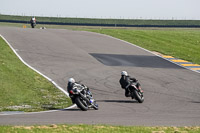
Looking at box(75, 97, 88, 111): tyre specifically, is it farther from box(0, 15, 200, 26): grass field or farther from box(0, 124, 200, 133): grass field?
box(0, 15, 200, 26): grass field

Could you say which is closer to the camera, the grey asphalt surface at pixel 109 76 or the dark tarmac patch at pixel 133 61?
the grey asphalt surface at pixel 109 76

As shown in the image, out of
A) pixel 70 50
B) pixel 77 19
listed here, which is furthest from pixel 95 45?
pixel 77 19

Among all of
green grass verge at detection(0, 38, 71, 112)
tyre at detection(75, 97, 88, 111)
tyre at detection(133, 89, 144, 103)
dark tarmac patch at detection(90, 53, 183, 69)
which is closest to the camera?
tyre at detection(75, 97, 88, 111)

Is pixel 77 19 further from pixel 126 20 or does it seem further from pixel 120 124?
pixel 120 124

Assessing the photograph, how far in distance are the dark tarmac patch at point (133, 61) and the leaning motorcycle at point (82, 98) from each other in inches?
537

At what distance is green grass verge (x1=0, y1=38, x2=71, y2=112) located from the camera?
1892 centimetres

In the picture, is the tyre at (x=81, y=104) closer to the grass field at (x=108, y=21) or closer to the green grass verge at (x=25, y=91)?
the green grass verge at (x=25, y=91)

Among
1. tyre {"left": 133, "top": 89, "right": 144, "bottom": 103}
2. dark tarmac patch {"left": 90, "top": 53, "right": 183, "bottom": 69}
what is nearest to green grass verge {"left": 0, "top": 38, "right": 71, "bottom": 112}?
tyre {"left": 133, "top": 89, "right": 144, "bottom": 103}

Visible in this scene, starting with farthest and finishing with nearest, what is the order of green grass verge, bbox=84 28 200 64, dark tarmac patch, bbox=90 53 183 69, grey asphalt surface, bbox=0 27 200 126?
green grass verge, bbox=84 28 200 64 → dark tarmac patch, bbox=90 53 183 69 → grey asphalt surface, bbox=0 27 200 126

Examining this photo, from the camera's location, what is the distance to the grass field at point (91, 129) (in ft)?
38.8

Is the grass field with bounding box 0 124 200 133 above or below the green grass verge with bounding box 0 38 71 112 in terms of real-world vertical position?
above

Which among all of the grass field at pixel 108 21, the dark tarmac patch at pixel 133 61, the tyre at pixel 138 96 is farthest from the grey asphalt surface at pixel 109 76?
the grass field at pixel 108 21

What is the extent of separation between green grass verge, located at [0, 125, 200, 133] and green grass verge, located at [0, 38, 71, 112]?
540 centimetres

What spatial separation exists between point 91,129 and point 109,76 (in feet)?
49.3
